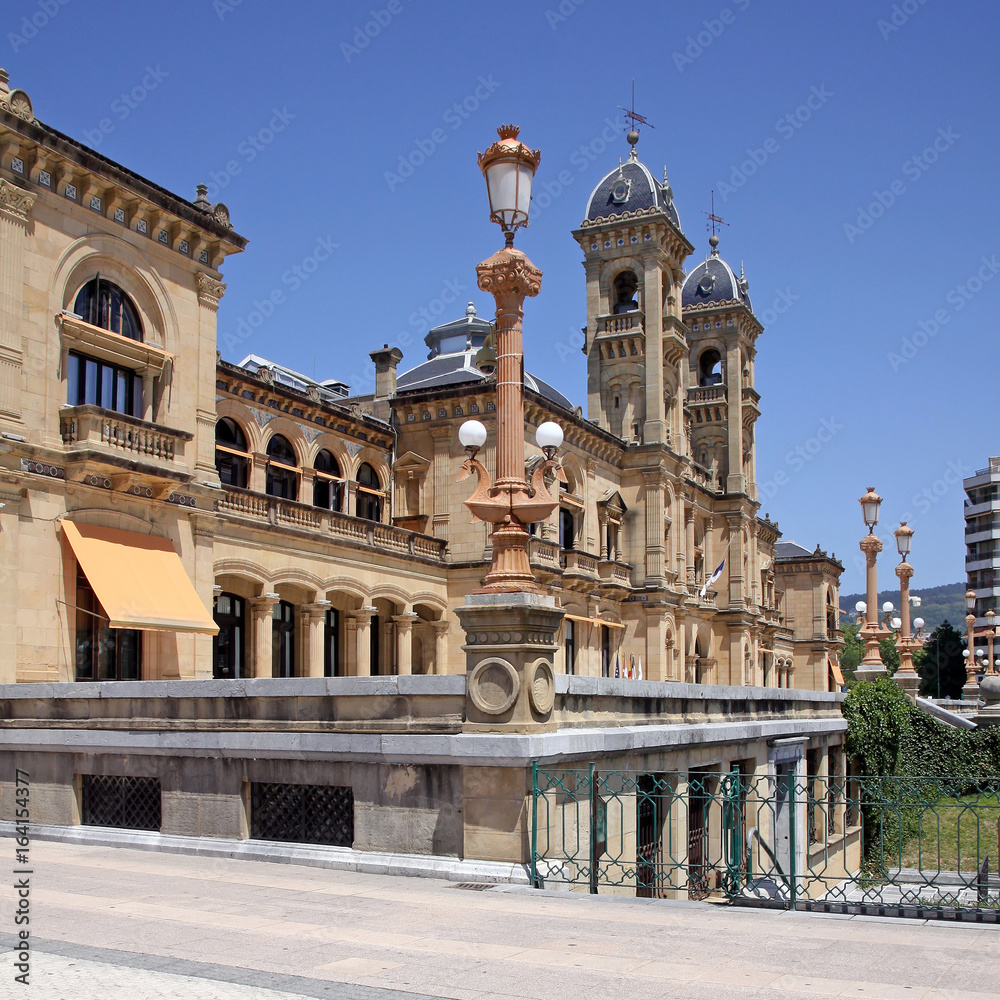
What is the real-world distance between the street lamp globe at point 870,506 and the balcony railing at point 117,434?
19423mm

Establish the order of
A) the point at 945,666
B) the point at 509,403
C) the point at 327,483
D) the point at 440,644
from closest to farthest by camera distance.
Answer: the point at 509,403
the point at 327,483
the point at 440,644
the point at 945,666

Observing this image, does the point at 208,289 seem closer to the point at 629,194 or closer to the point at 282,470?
the point at 282,470

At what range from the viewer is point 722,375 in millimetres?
63625

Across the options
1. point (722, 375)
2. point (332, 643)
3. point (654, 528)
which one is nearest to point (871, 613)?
point (654, 528)

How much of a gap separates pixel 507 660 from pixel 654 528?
1368 inches

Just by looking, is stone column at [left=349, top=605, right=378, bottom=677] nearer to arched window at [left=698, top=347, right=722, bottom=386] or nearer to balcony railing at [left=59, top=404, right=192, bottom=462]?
balcony railing at [left=59, top=404, right=192, bottom=462]

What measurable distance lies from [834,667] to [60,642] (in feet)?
224

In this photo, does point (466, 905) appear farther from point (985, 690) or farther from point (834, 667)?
point (834, 667)

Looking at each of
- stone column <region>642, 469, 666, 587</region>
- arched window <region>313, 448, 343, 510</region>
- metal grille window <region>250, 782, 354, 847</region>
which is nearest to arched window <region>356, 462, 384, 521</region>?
arched window <region>313, 448, 343, 510</region>

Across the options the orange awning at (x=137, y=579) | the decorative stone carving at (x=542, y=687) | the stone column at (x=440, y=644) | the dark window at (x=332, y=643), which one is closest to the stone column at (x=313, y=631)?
the dark window at (x=332, y=643)

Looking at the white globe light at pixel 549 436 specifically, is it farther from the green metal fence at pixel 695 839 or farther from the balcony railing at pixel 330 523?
the balcony railing at pixel 330 523

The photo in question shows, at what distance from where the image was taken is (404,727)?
13.0 meters

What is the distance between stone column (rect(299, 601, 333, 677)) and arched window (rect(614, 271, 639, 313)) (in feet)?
79.6

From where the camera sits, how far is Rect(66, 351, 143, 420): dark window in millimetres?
21641
